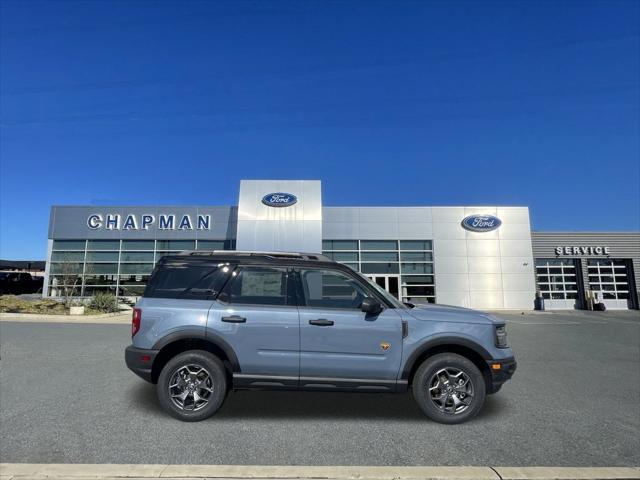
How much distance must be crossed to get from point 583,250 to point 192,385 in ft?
100

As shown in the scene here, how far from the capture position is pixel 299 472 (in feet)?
9.88

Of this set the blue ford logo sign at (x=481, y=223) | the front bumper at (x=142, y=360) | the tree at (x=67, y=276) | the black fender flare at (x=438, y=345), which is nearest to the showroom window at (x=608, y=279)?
the blue ford logo sign at (x=481, y=223)

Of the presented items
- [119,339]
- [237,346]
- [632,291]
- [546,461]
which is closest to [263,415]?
[237,346]

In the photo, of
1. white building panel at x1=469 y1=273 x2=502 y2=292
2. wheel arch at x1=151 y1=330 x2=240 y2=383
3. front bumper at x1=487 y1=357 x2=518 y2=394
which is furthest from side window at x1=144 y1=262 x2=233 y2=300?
white building panel at x1=469 y1=273 x2=502 y2=292

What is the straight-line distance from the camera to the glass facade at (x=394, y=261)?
81.6 feet

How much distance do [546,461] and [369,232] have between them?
2194 cm

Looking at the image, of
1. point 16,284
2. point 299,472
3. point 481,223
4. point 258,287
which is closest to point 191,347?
point 258,287

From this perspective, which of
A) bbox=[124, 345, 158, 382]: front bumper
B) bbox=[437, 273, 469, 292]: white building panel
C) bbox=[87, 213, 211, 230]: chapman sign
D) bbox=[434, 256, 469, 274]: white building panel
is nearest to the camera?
bbox=[124, 345, 158, 382]: front bumper

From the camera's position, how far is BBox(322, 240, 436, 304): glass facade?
24859 mm

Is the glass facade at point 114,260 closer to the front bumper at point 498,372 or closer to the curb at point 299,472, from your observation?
the front bumper at point 498,372

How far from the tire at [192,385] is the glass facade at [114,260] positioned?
69.4 ft

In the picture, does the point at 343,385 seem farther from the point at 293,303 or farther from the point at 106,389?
the point at 106,389

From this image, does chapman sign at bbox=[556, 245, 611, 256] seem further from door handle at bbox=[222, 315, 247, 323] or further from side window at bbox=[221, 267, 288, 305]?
door handle at bbox=[222, 315, 247, 323]

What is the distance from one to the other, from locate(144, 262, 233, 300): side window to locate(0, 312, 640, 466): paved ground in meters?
1.43
